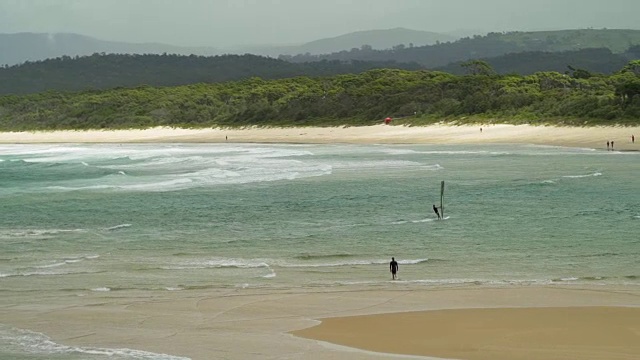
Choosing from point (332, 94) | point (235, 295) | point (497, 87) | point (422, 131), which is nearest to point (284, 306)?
point (235, 295)

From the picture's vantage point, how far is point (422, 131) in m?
75.1

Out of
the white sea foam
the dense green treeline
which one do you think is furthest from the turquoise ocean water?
the dense green treeline

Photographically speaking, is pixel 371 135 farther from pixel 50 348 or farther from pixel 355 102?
pixel 50 348

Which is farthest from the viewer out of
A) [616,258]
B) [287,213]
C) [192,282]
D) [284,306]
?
[287,213]

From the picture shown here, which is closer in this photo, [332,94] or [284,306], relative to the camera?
[284,306]

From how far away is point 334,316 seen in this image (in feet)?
46.9

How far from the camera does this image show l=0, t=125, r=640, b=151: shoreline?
60000 millimetres

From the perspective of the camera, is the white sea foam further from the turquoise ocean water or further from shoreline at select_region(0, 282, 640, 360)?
shoreline at select_region(0, 282, 640, 360)

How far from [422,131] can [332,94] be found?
23267 mm

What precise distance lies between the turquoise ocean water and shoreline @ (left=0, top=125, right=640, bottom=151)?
15.7 m

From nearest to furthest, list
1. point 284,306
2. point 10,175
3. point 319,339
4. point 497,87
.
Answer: point 319,339
point 284,306
point 10,175
point 497,87

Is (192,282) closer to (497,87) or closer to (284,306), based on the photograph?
(284,306)

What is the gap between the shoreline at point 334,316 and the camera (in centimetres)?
1230

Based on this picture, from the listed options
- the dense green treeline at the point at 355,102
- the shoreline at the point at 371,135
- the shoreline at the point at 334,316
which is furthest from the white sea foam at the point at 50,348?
the dense green treeline at the point at 355,102
